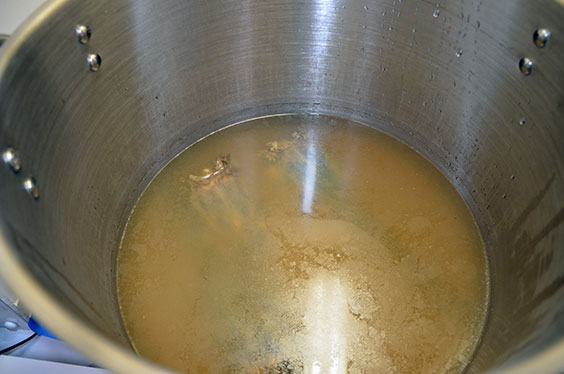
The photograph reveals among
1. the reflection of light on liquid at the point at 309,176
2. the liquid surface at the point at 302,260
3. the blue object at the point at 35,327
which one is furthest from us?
the reflection of light on liquid at the point at 309,176

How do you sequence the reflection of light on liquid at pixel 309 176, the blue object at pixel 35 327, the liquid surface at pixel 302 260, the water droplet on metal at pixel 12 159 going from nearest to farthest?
the water droplet on metal at pixel 12 159 → the blue object at pixel 35 327 → the liquid surface at pixel 302 260 → the reflection of light on liquid at pixel 309 176

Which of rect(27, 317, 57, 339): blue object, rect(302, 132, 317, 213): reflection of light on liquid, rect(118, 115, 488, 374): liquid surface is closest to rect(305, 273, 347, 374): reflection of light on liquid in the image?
rect(118, 115, 488, 374): liquid surface

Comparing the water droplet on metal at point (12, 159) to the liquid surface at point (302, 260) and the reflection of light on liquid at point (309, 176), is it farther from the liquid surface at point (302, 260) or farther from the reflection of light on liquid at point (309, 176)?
the reflection of light on liquid at point (309, 176)

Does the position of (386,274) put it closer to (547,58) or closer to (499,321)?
(499,321)

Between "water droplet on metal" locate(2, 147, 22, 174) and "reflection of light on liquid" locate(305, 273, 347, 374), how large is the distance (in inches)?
18.9

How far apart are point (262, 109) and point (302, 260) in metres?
0.36

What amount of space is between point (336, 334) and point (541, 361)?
15.1 inches

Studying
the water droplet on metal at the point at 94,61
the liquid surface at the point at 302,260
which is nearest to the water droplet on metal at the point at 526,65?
the liquid surface at the point at 302,260

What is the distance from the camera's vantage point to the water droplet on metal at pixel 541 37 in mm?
790

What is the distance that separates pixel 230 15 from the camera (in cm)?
99

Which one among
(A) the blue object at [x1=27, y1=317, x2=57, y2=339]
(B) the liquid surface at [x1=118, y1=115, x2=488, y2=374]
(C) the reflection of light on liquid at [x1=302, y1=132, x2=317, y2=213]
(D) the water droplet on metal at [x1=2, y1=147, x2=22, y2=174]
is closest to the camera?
(D) the water droplet on metal at [x1=2, y1=147, x2=22, y2=174]

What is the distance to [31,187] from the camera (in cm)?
69

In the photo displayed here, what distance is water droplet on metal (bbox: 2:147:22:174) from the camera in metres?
0.64

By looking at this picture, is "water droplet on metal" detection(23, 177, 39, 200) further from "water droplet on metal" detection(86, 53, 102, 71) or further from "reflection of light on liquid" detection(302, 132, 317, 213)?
"reflection of light on liquid" detection(302, 132, 317, 213)
